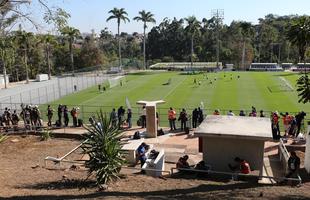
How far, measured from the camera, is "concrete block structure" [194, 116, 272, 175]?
52.7 ft

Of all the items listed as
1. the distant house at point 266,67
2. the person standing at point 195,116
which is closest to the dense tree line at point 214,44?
the distant house at point 266,67

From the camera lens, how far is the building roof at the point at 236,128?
627 inches

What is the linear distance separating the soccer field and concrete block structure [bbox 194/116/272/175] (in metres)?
17.7

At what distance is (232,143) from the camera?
16.5m

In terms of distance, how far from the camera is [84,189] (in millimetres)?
13477

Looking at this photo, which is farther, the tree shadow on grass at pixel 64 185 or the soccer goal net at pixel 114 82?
the soccer goal net at pixel 114 82

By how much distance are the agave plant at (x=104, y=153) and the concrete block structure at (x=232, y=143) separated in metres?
3.74

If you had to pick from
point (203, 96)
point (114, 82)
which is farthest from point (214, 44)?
point (203, 96)

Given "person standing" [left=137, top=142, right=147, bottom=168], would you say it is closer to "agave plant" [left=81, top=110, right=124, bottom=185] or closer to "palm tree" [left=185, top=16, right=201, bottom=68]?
"agave plant" [left=81, top=110, right=124, bottom=185]

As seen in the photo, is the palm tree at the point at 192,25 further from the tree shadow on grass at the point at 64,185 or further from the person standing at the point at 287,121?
the tree shadow on grass at the point at 64,185

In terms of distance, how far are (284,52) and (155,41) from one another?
38.5m

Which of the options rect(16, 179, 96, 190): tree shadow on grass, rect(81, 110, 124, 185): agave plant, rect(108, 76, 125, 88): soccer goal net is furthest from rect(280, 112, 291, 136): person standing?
Answer: rect(108, 76, 125, 88): soccer goal net

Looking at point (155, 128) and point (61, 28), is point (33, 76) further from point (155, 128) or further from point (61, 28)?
point (61, 28)

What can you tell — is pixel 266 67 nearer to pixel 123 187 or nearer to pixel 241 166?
pixel 241 166
